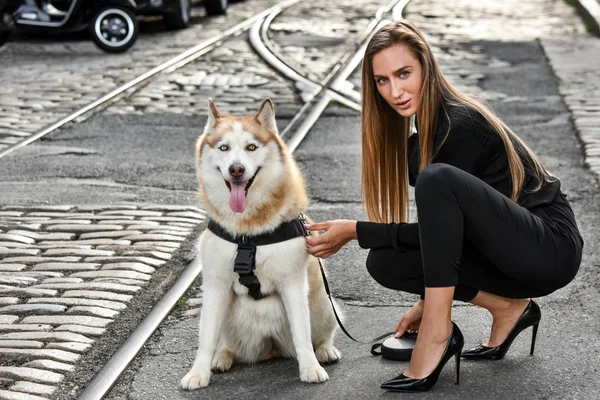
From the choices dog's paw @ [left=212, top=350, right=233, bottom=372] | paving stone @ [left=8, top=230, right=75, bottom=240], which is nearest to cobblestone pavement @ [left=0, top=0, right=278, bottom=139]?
paving stone @ [left=8, top=230, right=75, bottom=240]

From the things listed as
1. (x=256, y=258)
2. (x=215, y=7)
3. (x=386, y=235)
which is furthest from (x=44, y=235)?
(x=215, y=7)

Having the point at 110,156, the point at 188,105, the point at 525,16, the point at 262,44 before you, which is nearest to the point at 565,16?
the point at 525,16

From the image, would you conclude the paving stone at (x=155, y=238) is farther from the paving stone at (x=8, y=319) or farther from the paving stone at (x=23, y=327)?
the paving stone at (x=23, y=327)

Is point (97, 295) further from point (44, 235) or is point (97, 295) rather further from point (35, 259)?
point (44, 235)

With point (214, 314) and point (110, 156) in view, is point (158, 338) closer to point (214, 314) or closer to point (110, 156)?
point (214, 314)

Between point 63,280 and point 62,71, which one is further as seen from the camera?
point 62,71

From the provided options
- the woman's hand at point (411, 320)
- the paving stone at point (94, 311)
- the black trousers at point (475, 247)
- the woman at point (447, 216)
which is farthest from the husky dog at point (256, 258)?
the paving stone at point (94, 311)

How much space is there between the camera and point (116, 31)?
14.3 m

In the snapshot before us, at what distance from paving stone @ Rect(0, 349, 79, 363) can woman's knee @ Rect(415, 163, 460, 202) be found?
1.72 m

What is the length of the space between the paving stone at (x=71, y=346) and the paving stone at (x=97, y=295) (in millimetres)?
656

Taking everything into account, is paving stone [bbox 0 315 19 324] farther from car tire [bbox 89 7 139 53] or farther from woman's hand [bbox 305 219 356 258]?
car tire [bbox 89 7 139 53]

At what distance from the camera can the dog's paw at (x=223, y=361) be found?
14.8ft

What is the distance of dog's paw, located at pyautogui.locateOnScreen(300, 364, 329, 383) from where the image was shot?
4301 mm

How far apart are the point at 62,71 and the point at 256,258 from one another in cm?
925
